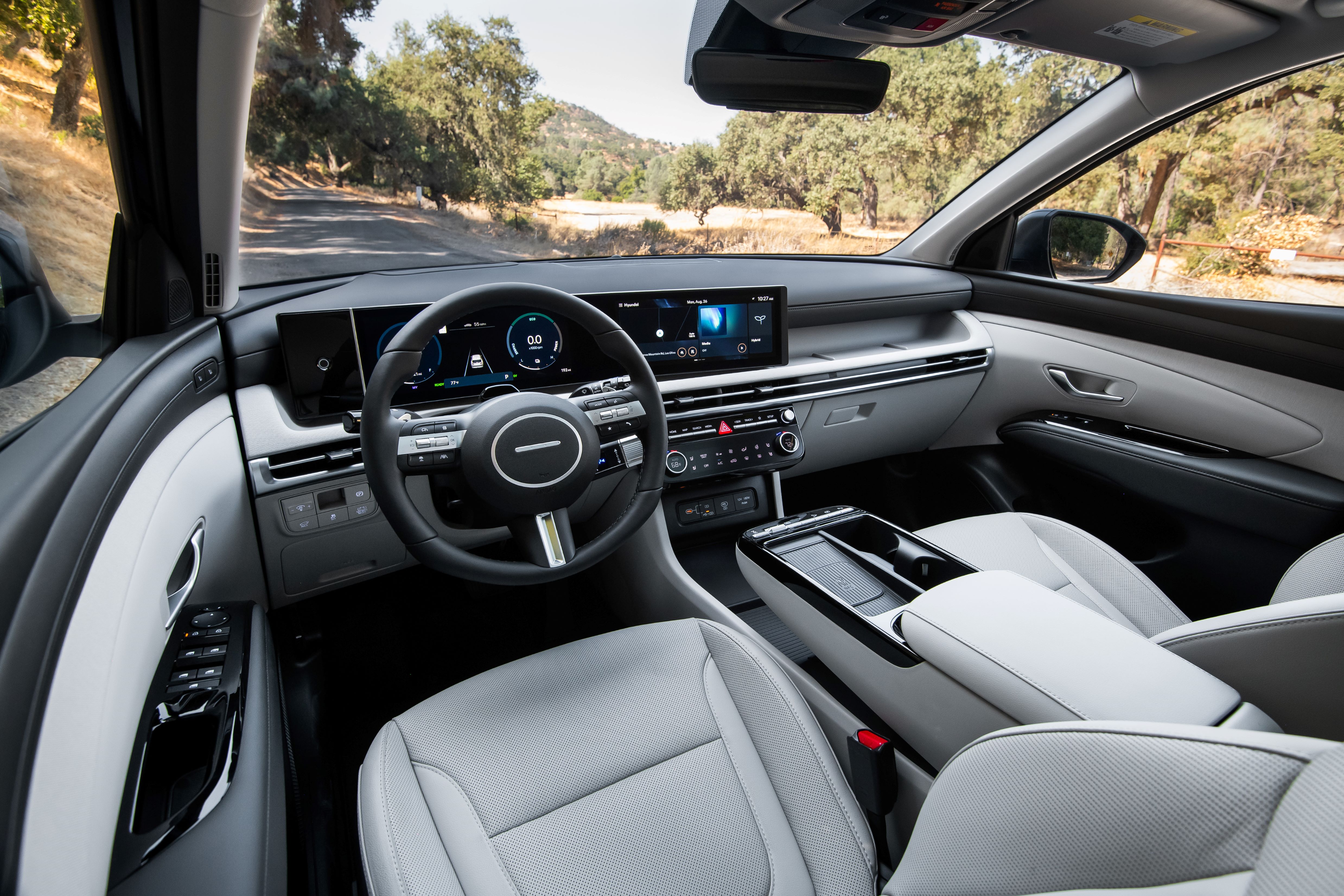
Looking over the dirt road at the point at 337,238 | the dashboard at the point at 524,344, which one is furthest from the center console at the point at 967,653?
the dirt road at the point at 337,238

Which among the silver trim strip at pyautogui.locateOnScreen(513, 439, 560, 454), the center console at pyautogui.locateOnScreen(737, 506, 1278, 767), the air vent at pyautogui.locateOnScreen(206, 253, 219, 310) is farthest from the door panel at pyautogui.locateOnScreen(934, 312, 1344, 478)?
the air vent at pyautogui.locateOnScreen(206, 253, 219, 310)

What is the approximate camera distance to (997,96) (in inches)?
93.9

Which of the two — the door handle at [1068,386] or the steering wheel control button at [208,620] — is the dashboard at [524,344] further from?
the door handle at [1068,386]

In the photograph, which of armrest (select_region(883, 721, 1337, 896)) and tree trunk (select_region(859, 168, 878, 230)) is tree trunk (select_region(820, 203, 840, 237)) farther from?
armrest (select_region(883, 721, 1337, 896))

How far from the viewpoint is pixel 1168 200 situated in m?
2.22

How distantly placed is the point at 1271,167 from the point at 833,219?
1.27 metres

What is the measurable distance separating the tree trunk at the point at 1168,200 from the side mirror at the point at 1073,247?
0.25 ft

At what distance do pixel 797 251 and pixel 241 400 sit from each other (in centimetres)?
196

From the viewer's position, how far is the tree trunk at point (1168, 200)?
86.0 inches

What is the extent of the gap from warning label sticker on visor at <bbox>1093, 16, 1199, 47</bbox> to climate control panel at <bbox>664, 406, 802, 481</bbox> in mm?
1153

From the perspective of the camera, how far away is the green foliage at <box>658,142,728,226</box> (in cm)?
264

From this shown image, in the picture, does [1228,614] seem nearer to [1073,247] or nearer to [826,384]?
[826,384]

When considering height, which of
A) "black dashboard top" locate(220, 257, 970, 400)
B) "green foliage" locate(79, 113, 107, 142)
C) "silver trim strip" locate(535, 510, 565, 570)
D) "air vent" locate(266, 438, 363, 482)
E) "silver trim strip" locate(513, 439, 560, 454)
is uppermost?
"green foliage" locate(79, 113, 107, 142)

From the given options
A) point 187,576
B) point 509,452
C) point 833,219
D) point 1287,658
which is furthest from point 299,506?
point 833,219
